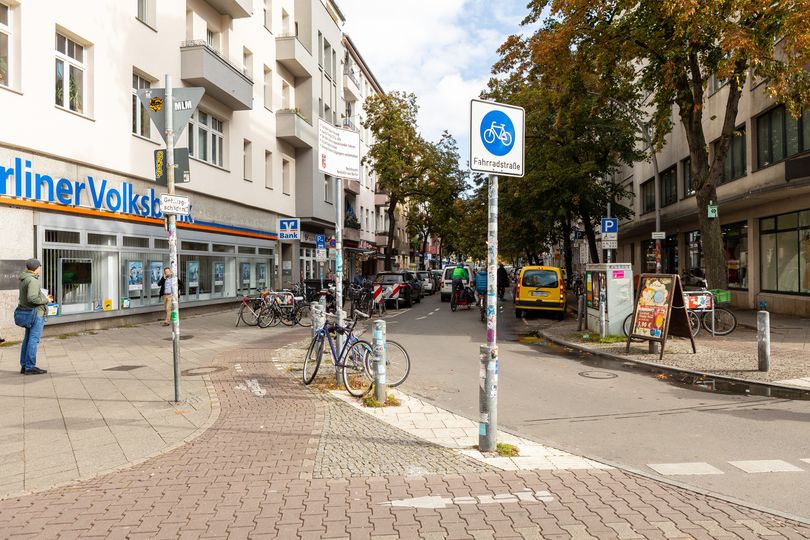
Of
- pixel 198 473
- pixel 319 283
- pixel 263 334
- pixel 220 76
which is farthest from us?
pixel 319 283

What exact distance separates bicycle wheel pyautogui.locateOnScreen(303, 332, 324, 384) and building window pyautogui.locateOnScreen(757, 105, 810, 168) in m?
15.2

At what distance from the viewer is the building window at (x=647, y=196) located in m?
35.5

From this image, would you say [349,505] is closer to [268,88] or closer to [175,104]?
[175,104]

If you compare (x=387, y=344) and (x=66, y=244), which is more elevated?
(x=66, y=244)

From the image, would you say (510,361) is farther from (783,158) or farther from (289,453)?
(783,158)

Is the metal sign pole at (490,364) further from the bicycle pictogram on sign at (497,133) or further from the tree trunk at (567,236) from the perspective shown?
the tree trunk at (567,236)

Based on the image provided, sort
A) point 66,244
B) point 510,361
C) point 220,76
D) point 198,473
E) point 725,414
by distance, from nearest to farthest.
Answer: point 198,473 → point 725,414 → point 510,361 → point 66,244 → point 220,76

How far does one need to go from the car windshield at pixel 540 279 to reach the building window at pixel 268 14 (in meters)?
16.4

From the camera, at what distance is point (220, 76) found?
66.3 ft

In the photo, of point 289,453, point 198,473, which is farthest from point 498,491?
point 198,473

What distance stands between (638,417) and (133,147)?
50.2 ft

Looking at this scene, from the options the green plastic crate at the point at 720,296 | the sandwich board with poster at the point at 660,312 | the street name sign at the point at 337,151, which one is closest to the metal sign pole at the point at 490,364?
the street name sign at the point at 337,151

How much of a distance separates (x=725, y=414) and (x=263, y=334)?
37.9 feet

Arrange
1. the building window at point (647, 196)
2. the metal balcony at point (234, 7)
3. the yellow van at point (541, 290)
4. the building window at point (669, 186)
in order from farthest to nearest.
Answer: the building window at point (647, 196), the building window at point (669, 186), the metal balcony at point (234, 7), the yellow van at point (541, 290)
